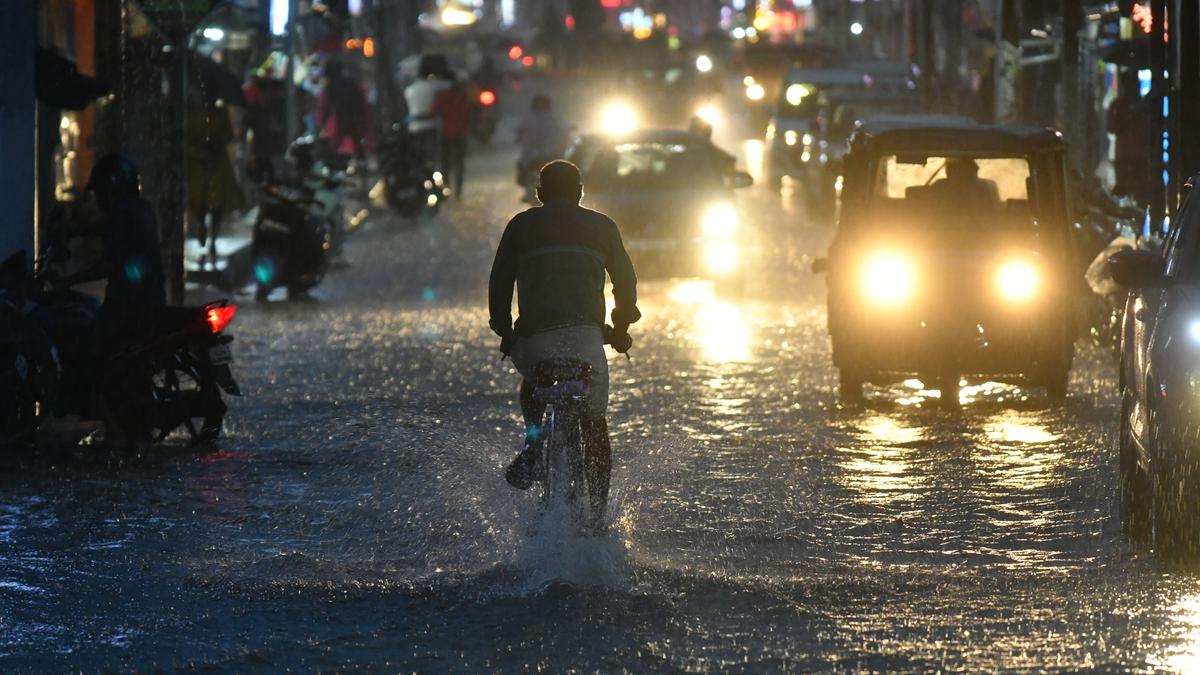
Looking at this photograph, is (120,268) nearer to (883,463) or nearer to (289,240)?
(883,463)

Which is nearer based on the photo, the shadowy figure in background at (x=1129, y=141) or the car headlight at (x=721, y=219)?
the car headlight at (x=721, y=219)

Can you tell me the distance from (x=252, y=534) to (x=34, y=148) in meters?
6.26

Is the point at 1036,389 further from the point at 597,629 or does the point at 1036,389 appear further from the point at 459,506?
the point at 597,629

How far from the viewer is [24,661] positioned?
7.16m

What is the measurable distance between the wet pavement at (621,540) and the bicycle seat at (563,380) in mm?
518

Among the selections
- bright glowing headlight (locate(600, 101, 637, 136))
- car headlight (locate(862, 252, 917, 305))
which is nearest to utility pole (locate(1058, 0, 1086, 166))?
car headlight (locate(862, 252, 917, 305))

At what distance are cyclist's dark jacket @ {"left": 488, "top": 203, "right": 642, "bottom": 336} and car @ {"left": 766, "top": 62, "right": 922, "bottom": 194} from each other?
23.7 metres

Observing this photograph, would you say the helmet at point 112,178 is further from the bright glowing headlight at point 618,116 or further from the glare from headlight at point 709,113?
the glare from headlight at point 709,113

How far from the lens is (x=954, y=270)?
13.8 metres

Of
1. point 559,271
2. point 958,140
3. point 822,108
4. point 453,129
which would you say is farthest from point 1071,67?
point 559,271

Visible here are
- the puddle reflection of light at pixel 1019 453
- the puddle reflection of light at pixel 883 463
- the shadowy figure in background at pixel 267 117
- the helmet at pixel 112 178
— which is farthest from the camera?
the shadowy figure in background at pixel 267 117

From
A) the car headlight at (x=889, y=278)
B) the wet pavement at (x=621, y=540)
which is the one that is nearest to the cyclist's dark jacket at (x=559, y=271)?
the wet pavement at (x=621, y=540)

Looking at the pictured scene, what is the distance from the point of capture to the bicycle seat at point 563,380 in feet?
28.9

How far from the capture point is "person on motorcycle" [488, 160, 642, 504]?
9062 millimetres
